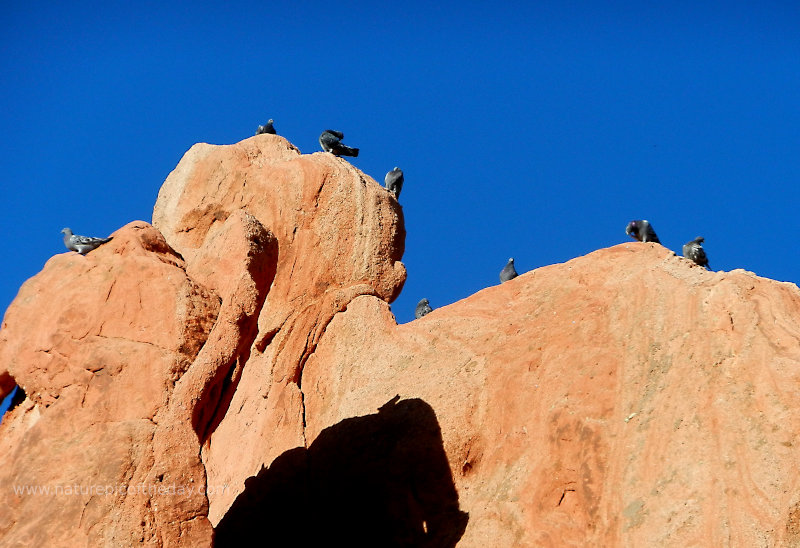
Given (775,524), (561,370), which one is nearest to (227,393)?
(561,370)

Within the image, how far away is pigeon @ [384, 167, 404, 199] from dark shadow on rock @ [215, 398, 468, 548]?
20.3 ft

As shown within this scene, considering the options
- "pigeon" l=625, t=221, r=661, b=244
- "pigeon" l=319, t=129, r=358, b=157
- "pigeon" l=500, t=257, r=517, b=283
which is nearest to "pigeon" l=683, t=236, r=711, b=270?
"pigeon" l=625, t=221, r=661, b=244

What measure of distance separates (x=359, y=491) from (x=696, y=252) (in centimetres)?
641

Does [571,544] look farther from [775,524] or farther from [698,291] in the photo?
[698,291]

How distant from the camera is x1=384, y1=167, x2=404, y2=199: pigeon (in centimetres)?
1980

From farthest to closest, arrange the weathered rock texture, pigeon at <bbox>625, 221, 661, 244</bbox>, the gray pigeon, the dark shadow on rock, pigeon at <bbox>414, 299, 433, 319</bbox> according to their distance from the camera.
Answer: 1. pigeon at <bbox>414, 299, 433, 319</bbox>
2. pigeon at <bbox>625, 221, 661, 244</bbox>
3. the dark shadow on rock
4. the gray pigeon
5. the weathered rock texture

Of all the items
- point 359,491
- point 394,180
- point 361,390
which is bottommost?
point 359,491

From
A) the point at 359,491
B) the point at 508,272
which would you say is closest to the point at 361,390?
the point at 359,491

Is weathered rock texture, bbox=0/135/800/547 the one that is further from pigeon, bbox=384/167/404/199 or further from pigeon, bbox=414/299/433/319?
pigeon, bbox=414/299/433/319

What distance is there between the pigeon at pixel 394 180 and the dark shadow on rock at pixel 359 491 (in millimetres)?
6198

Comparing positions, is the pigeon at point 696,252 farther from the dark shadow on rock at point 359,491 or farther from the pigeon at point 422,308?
the pigeon at point 422,308

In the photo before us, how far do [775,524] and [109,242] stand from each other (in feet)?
26.3

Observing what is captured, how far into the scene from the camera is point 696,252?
1534 cm

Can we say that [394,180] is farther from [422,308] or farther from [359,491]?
[359,491]
